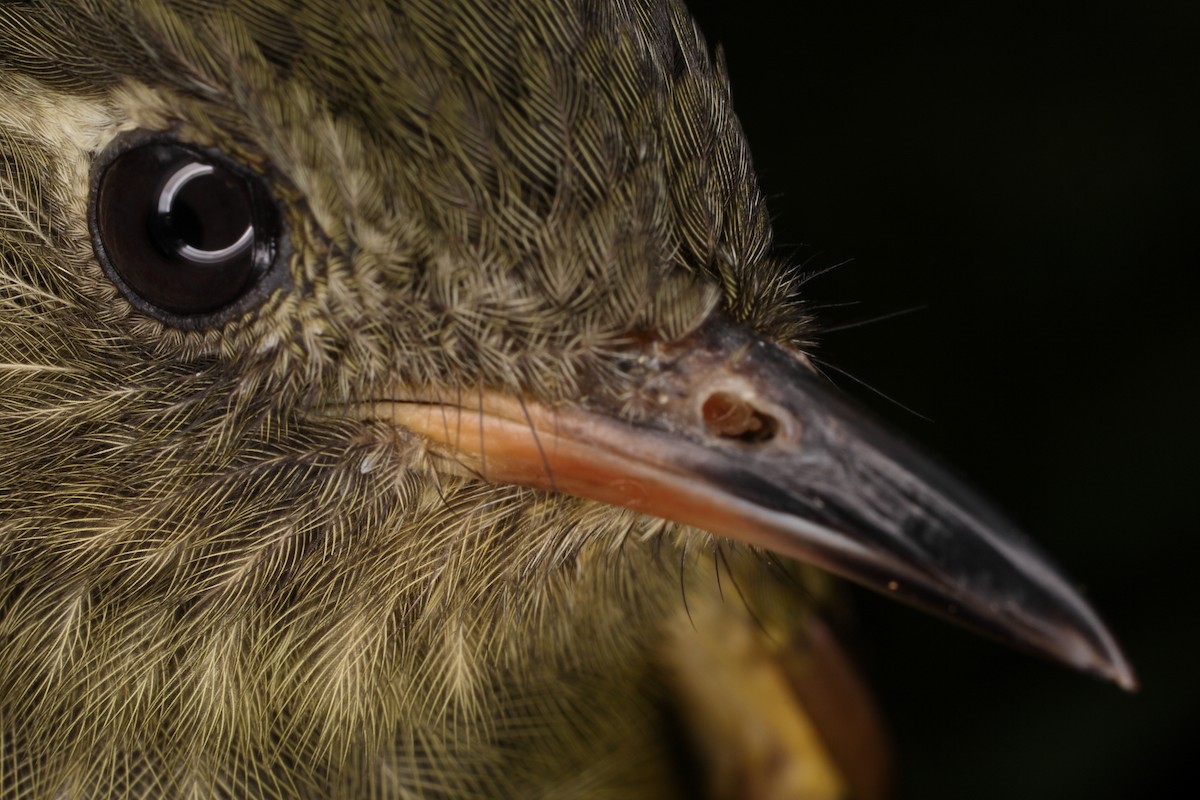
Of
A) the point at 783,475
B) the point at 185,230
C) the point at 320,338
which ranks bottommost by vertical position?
the point at 783,475

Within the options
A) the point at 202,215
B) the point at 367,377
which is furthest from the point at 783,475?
the point at 202,215

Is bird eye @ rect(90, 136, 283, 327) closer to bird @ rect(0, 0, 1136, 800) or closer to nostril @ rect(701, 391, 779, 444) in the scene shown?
bird @ rect(0, 0, 1136, 800)

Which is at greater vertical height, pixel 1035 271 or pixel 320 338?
pixel 1035 271

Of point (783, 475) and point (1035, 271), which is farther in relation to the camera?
point (1035, 271)

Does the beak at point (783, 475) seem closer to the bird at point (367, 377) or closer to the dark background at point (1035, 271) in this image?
the bird at point (367, 377)

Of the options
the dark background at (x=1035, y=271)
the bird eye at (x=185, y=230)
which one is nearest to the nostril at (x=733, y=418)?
the bird eye at (x=185, y=230)

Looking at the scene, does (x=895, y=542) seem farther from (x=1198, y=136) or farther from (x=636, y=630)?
(x=1198, y=136)

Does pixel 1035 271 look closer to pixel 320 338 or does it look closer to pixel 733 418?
pixel 733 418

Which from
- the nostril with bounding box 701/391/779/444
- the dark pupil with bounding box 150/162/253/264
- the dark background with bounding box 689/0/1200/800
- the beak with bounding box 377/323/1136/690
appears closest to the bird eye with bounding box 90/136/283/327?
the dark pupil with bounding box 150/162/253/264
